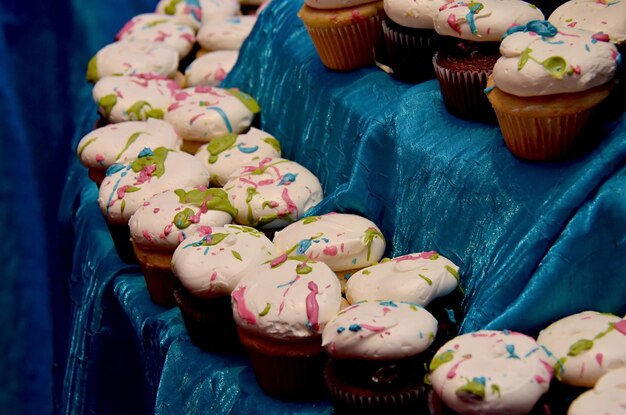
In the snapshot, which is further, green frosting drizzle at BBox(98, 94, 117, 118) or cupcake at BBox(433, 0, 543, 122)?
green frosting drizzle at BBox(98, 94, 117, 118)

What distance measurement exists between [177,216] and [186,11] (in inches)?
69.6

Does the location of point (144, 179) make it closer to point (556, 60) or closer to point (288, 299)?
point (288, 299)

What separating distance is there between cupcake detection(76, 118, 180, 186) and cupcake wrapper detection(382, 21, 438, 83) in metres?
0.74

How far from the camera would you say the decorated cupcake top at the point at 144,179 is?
2543 millimetres

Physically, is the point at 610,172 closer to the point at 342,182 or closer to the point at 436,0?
the point at 436,0

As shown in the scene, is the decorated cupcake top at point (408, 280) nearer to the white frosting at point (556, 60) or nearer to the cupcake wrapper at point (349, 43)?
the white frosting at point (556, 60)

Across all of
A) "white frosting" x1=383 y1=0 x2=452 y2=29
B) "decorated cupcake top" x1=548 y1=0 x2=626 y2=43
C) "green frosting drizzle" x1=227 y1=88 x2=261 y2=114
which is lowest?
"green frosting drizzle" x1=227 y1=88 x2=261 y2=114

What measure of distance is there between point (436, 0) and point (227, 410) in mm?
1018

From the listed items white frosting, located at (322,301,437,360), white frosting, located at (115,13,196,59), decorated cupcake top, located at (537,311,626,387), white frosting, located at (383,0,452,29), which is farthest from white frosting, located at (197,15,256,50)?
decorated cupcake top, located at (537,311,626,387)

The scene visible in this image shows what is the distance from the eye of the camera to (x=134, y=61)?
3.40 m

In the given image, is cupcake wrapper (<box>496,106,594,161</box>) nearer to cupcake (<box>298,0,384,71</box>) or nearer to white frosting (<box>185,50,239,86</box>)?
cupcake (<box>298,0,384,71</box>)

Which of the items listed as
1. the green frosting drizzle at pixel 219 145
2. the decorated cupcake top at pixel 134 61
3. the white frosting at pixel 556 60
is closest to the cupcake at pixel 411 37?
the white frosting at pixel 556 60

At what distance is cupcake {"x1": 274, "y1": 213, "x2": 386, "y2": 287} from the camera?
6.98 ft

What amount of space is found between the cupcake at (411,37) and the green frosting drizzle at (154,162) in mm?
659
